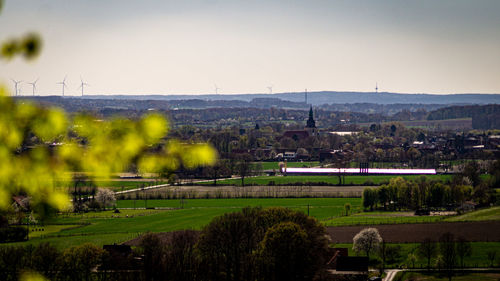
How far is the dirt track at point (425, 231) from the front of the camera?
4081cm

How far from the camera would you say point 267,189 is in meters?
67.8

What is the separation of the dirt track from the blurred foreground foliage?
123ft

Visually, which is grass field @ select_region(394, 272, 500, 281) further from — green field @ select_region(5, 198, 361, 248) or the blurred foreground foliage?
the blurred foreground foliage

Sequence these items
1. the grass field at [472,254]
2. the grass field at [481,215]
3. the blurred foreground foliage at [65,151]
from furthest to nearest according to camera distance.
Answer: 1. the grass field at [481,215]
2. the grass field at [472,254]
3. the blurred foreground foliage at [65,151]

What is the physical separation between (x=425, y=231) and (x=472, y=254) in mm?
6130

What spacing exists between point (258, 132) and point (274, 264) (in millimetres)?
121885

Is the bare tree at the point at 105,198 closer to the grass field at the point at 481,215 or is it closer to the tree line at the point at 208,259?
the tree line at the point at 208,259

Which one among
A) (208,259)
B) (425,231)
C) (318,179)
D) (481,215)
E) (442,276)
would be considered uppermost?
(208,259)

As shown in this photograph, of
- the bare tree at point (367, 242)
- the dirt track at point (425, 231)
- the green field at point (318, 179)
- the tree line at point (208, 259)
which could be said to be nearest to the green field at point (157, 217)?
the dirt track at point (425, 231)

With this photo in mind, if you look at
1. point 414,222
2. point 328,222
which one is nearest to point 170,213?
point 328,222

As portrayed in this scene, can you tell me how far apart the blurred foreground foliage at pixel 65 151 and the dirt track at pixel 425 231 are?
37.4 m

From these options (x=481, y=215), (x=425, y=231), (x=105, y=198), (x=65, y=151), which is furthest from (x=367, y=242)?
(x=65, y=151)

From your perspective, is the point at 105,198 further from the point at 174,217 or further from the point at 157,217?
the point at 174,217

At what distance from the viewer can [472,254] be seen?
121 ft
